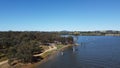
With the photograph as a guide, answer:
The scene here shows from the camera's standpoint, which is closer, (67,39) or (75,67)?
(75,67)

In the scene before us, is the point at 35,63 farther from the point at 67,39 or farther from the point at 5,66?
the point at 67,39

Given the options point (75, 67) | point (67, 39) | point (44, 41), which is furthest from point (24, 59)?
point (67, 39)

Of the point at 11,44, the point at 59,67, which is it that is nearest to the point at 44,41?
the point at 11,44

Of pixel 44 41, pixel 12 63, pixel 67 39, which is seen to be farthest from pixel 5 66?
pixel 67 39

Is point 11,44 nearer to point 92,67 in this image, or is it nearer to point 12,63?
point 12,63

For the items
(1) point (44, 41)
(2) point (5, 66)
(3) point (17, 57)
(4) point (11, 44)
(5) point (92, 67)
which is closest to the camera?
(5) point (92, 67)

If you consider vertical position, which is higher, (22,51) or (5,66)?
(22,51)

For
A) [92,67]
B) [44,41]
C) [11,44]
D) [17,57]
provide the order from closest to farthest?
1. [92,67]
2. [17,57]
3. [11,44]
4. [44,41]

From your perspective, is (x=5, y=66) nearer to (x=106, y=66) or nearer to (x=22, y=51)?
(x=22, y=51)

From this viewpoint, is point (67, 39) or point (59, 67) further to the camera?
point (67, 39)
